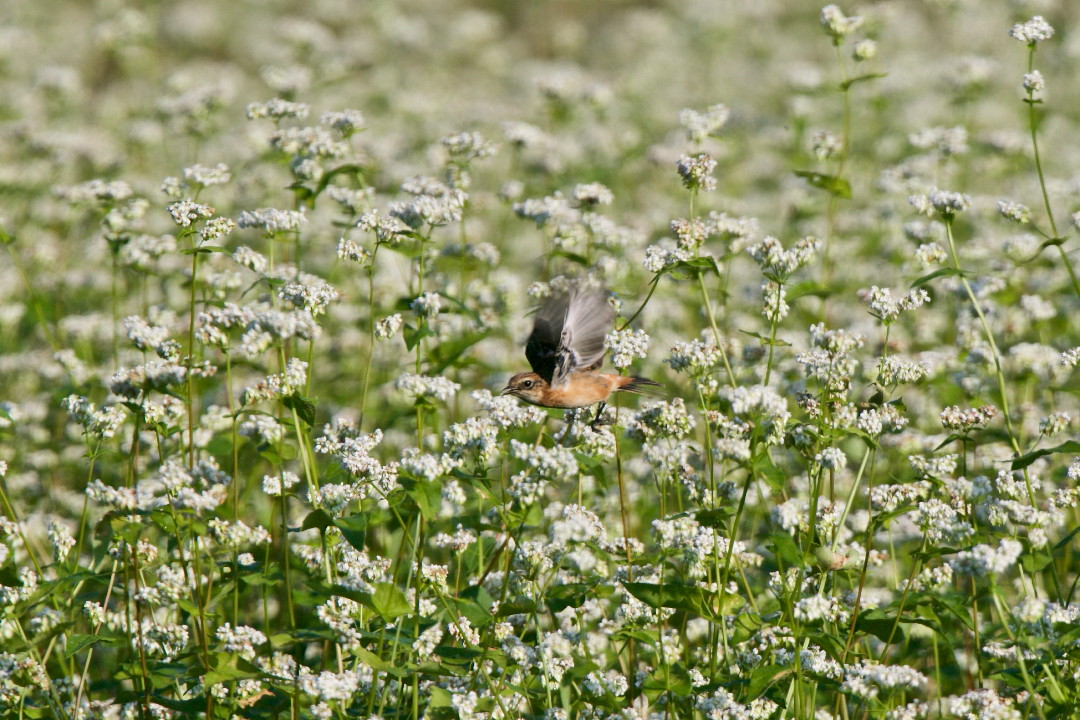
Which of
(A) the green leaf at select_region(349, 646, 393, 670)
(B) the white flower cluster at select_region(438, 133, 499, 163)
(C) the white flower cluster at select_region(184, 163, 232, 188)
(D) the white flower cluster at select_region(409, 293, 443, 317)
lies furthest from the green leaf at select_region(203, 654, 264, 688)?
(B) the white flower cluster at select_region(438, 133, 499, 163)

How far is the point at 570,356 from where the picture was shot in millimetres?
6055

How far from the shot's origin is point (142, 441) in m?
7.01

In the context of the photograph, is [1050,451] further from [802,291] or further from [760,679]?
[802,291]

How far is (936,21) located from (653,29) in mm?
8804

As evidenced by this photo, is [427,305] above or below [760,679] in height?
above

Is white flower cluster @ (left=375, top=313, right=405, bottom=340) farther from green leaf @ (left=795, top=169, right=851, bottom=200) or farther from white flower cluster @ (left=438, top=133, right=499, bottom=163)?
green leaf @ (left=795, top=169, right=851, bottom=200)

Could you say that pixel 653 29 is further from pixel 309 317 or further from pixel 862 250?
pixel 309 317

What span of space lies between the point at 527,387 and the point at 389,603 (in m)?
1.86

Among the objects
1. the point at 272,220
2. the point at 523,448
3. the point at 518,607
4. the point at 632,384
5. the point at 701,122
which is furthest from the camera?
the point at 701,122

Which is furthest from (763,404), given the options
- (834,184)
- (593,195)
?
(834,184)

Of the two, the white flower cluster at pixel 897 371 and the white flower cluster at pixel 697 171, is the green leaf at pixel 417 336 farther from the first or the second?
the white flower cluster at pixel 897 371

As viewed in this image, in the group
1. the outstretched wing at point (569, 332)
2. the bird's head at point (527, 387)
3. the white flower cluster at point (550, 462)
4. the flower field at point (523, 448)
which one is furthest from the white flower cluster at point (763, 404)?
the bird's head at point (527, 387)

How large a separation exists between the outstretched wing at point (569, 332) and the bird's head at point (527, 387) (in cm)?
8

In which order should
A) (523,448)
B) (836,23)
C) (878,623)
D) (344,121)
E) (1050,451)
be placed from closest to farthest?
(1050,451), (523,448), (878,623), (344,121), (836,23)
